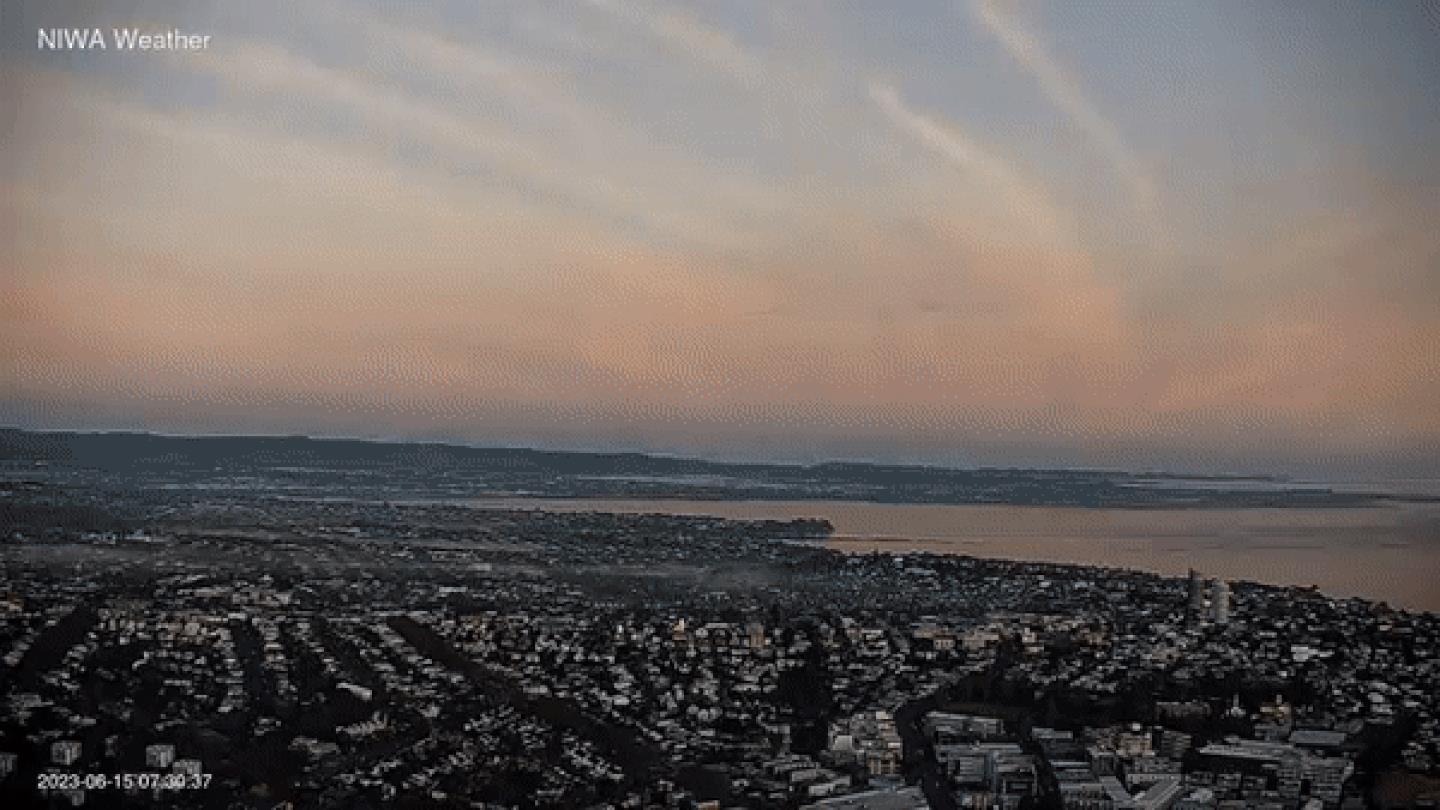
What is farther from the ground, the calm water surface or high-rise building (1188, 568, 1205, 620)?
the calm water surface

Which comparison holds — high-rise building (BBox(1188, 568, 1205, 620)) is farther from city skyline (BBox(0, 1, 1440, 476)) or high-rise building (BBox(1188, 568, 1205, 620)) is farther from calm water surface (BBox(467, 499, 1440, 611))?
city skyline (BBox(0, 1, 1440, 476))

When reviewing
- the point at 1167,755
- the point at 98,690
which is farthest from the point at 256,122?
the point at 1167,755

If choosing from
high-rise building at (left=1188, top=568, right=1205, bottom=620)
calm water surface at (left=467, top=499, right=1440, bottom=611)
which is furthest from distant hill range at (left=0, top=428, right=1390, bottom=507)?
high-rise building at (left=1188, top=568, right=1205, bottom=620)

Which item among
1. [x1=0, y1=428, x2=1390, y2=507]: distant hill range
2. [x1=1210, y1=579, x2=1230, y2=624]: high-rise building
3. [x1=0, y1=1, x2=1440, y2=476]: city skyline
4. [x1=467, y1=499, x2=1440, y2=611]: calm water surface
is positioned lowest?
[x1=1210, y1=579, x2=1230, y2=624]: high-rise building

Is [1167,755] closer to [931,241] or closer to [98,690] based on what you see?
[931,241]

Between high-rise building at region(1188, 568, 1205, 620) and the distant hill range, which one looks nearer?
high-rise building at region(1188, 568, 1205, 620)
